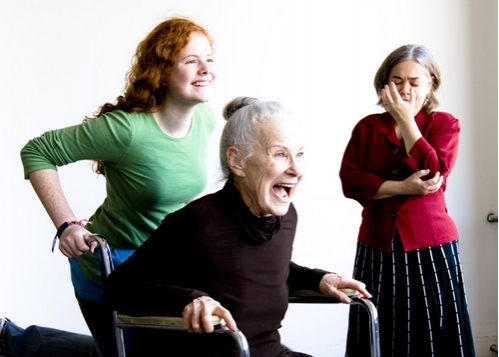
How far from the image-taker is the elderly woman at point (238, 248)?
76.8 inches

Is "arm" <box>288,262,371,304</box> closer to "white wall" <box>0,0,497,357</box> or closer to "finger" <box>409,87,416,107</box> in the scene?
"finger" <box>409,87,416,107</box>

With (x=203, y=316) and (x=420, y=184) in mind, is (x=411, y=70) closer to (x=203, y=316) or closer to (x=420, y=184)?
(x=420, y=184)

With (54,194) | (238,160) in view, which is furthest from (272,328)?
(54,194)

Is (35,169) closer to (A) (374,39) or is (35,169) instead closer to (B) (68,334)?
(B) (68,334)

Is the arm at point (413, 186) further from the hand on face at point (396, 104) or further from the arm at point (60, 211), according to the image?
the arm at point (60, 211)

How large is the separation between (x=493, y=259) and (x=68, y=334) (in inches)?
82.3

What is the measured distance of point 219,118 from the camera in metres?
3.64

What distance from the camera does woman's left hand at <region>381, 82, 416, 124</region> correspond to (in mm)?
2623

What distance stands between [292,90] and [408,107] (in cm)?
116

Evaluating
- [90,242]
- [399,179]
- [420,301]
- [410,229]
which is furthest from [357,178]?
[90,242]

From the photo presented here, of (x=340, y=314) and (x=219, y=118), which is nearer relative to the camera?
(x=219, y=118)

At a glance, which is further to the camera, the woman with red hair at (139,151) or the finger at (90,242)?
the woman with red hair at (139,151)

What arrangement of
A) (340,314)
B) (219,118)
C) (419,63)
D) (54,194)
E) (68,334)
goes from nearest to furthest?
(54,194)
(419,63)
(68,334)
(219,118)
(340,314)

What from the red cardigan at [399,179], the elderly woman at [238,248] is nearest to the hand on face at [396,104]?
the red cardigan at [399,179]
